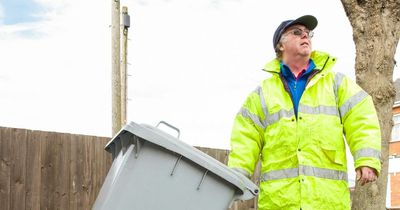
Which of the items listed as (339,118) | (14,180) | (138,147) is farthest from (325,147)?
(14,180)

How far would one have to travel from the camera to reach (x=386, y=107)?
6328 millimetres

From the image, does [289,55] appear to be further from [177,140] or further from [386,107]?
[386,107]

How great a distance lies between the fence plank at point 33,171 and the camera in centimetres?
703

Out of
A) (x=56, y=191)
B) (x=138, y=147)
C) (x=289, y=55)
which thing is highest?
(x=289, y=55)

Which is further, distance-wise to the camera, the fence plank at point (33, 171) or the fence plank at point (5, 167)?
the fence plank at point (33, 171)

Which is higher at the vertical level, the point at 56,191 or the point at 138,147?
the point at 138,147

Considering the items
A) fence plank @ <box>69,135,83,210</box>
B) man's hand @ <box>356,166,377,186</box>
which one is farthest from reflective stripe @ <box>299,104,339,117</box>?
fence plank @ <box>69,135,83,210</box>

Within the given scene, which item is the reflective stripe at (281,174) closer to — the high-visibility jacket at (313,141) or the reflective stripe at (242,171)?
the high-visibility jacket at (313,141)

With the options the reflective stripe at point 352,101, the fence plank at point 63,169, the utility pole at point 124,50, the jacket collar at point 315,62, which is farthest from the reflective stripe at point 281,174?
the utility pole at point 124,50

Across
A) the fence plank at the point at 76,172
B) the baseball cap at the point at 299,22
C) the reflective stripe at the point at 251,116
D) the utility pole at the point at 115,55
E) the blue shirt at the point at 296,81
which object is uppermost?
the utility pole at the point at 115,55

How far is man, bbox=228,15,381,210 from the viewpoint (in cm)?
412

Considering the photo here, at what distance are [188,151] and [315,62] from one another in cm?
107

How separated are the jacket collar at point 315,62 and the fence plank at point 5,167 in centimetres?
338

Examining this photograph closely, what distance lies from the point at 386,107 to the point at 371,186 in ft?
2.34
